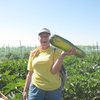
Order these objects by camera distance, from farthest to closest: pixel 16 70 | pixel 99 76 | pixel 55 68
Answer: pixel 16 70 → pixel 99 76 → pixel 55 68

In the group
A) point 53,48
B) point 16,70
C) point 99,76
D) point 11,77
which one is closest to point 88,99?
point 99,76

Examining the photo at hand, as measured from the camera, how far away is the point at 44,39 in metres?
4.98

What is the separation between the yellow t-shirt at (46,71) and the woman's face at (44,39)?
116mm

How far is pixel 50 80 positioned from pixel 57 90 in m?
0.19

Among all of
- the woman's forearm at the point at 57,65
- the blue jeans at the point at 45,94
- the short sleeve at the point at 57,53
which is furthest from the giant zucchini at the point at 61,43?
the blue jeans at the point at 45,94

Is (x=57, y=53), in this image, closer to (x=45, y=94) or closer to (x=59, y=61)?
(x=59, y=61)

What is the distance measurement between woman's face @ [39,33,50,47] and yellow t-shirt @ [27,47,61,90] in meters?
0.12

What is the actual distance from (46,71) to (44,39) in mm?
470

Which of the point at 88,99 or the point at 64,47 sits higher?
the point at 64,47

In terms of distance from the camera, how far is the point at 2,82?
9.83 m

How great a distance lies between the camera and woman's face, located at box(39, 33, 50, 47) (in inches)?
195

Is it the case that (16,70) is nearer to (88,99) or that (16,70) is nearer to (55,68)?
(88,99)

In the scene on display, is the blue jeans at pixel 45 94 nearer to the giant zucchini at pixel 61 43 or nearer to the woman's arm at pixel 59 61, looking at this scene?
the woman's arm at pixel 59 61

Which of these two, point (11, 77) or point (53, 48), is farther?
point (11, 77)
